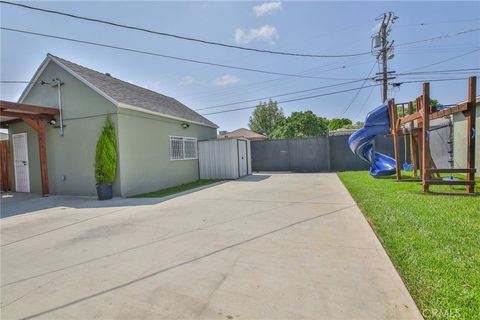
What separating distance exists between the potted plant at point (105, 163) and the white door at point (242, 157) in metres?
6.28

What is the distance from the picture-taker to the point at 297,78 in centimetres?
1741

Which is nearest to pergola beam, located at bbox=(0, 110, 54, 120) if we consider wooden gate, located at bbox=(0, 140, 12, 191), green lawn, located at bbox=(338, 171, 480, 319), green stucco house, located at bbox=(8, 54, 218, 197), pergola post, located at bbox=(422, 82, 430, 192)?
green stucco house, located at bbox=(8, 54, 218, 197)

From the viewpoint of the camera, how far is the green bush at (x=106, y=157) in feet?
26.1

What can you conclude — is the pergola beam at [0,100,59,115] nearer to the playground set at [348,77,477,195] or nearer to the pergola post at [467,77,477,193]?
the playground set at [348,77,477,195]

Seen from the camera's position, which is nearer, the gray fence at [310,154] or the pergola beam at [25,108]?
the pergola beam at [25,108]

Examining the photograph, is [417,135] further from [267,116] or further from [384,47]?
[267,116]

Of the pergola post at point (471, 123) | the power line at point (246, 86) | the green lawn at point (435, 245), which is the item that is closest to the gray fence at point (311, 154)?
the power line at point (246, 86)

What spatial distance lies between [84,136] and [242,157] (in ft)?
24.1

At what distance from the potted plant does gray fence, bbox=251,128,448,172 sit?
958cm

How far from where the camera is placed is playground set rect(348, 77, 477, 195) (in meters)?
6.02

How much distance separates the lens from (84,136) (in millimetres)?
8656

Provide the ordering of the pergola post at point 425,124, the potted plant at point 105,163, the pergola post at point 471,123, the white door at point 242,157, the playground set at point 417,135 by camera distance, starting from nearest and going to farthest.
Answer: the pergola post at point 471,123 < the playground set at point 417,135 < the pergola post at point 425,124 < the potted plant at point 105,163 < the white door at point 242,157

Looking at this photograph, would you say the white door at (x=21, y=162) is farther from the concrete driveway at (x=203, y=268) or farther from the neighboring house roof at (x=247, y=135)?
the neighboring house roof at (x=247, y=135)

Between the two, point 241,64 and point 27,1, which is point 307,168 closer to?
point 241,64
